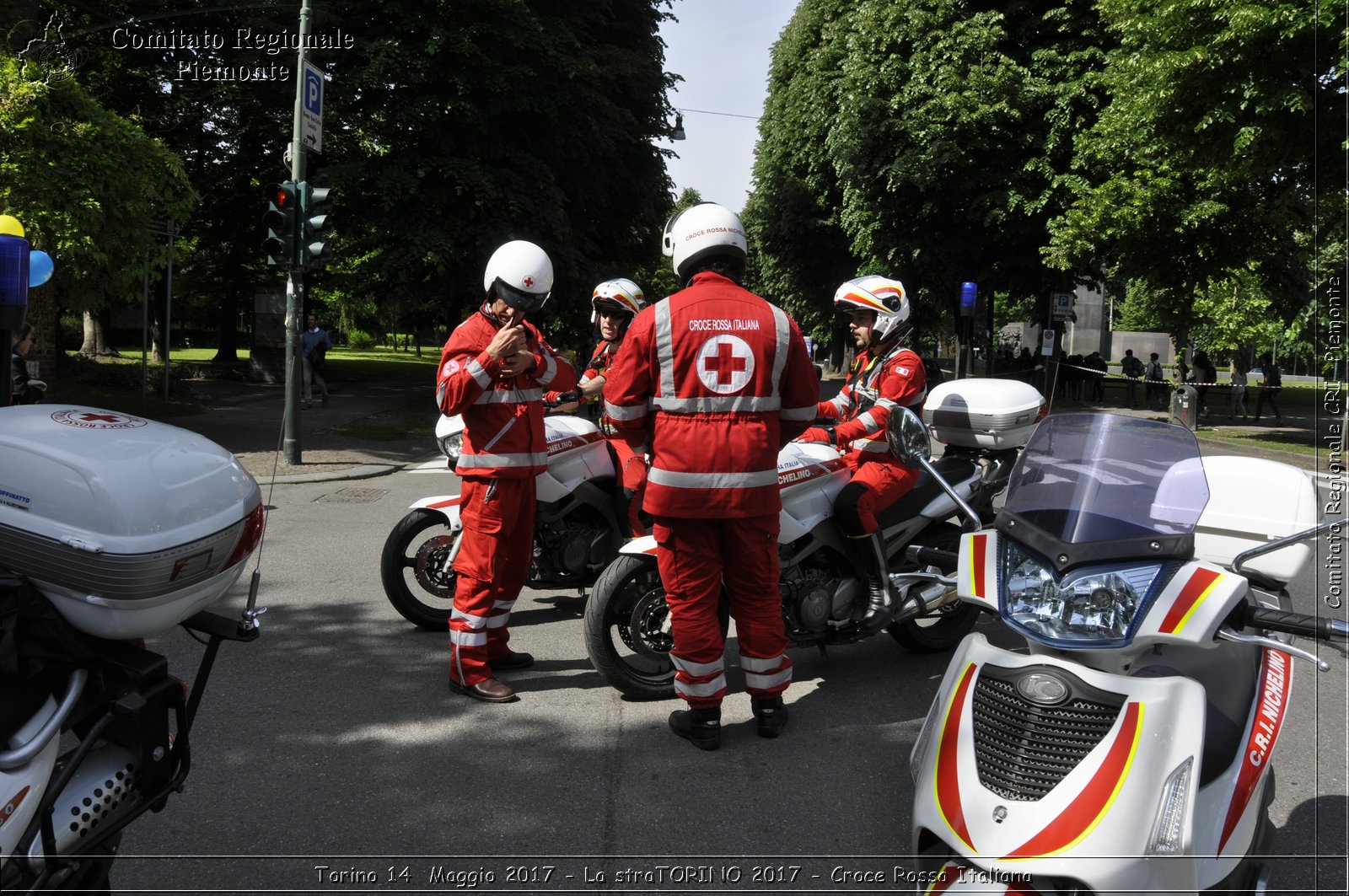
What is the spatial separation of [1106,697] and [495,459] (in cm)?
282

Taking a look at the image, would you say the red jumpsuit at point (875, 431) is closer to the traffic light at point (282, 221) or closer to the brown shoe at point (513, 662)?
the brown shoe at point (513, 662)

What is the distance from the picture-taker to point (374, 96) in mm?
18766

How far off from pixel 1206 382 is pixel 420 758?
2687cm

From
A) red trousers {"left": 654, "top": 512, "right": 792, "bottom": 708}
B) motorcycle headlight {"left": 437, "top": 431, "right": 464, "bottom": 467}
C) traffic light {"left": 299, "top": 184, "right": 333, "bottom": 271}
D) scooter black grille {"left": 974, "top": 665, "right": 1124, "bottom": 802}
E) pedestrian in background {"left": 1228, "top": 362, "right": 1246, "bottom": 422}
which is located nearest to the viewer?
scooter black grille {"left": 974, "top": 665, "right": 1124, "bottom": 802}

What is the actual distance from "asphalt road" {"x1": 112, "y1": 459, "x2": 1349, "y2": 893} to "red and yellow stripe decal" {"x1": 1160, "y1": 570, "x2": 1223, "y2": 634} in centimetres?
130

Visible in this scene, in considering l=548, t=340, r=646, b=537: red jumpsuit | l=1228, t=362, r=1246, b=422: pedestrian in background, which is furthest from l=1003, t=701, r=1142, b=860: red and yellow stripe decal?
l=1228, t=362, r=1246, b=422: pedestrian in background

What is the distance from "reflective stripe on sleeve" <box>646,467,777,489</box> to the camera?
384cm

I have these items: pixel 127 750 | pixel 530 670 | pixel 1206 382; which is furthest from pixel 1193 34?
pixel 127 750

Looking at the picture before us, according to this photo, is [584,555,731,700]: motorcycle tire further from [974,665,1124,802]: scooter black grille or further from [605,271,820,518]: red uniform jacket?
[974,665,1124,802]: scooter black grille

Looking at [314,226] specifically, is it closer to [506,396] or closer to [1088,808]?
[506,396]

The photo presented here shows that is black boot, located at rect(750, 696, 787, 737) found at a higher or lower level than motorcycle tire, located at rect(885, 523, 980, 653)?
lower

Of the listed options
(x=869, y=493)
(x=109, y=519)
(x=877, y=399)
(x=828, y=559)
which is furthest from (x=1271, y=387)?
(x=109, y=519)

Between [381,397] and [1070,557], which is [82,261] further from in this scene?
[1070,557]

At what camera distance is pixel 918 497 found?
5141 mm
